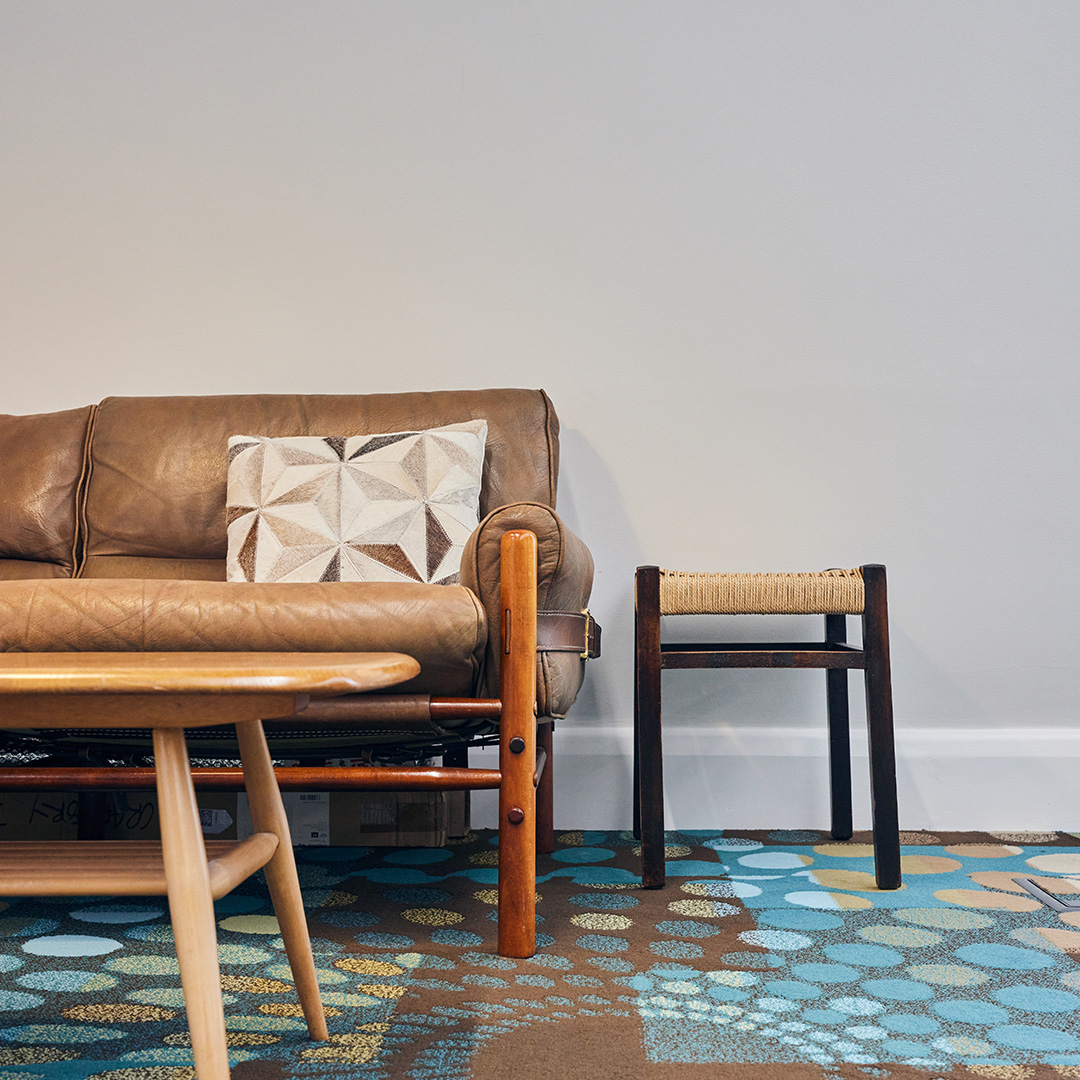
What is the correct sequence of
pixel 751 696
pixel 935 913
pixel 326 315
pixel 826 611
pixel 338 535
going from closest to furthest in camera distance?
pixel 935 913 → pixel 826 611 → pixel 338 535 → pixel 751 696 → pixel 326 315

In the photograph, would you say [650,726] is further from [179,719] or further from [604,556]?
[179,719]

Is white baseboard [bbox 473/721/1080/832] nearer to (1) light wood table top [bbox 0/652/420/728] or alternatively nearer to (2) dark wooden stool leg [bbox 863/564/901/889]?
(2) dark wooden stool leg [bbox 863/564/901/889]

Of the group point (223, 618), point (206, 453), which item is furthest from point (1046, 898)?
point (206, 453)

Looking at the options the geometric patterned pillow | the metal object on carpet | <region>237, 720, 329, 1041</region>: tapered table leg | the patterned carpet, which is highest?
the geometric patterned pillow

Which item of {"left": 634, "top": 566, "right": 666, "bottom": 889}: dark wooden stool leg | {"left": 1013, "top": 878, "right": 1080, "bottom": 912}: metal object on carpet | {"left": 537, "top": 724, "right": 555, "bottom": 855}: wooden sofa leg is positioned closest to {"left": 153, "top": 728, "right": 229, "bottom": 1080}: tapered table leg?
{"left": 634, "top": 566, "right": 666, "bottom": 889}: dark wooden stool leg

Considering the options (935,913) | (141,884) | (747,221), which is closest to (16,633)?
(141,884)

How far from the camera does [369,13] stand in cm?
206

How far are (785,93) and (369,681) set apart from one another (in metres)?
1.79

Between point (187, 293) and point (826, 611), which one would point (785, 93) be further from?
point (187, 293)

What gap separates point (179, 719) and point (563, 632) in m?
0.67

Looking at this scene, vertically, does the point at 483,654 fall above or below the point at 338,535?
below

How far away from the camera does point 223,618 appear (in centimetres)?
108

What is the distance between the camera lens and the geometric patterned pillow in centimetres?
159

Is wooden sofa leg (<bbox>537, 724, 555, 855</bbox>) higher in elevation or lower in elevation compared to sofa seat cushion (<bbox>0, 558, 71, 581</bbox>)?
lower
